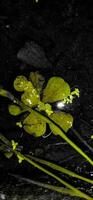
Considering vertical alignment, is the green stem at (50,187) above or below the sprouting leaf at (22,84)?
below

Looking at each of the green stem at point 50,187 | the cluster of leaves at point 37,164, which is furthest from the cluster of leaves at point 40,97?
the green stem at point 50,187

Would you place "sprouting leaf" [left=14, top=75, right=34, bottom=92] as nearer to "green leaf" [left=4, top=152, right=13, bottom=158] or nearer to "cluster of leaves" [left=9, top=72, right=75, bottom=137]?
"cluster of leaves" [left=9, top=72, right=75, bottom=137]

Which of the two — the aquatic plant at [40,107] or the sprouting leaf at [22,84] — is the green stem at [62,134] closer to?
the aquatic plant at [40,107]

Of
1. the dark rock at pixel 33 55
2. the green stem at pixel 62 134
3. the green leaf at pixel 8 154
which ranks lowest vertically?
the green leaf at pixel 8 154

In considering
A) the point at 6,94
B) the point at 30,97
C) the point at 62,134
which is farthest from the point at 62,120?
the point at 6,94

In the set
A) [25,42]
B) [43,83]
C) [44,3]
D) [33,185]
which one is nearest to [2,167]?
[33,185]

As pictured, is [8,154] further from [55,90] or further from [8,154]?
[55,90]

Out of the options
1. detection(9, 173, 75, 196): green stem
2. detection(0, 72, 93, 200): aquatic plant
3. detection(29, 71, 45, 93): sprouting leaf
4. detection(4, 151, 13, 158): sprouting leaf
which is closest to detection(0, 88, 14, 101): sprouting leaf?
detection(0, 72, 93, 200): aquatic plant

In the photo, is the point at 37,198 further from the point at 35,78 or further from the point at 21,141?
the point at 35,78
